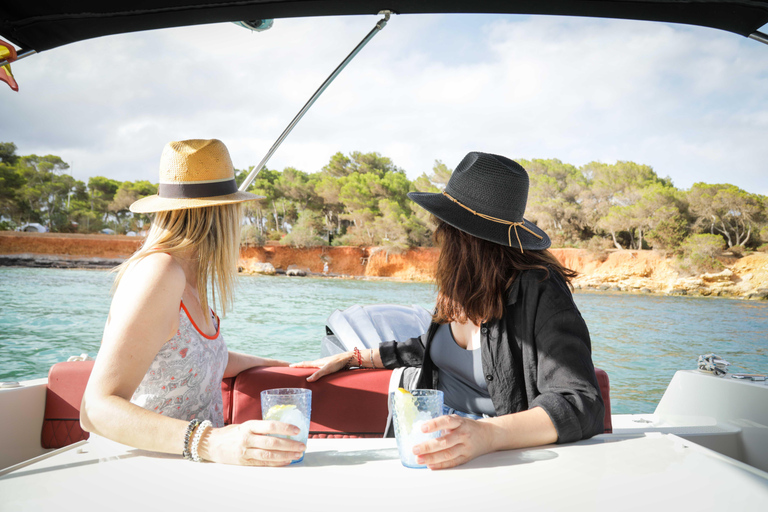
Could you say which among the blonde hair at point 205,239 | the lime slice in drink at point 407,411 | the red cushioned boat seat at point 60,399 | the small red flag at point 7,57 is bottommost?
the red cushioned boat seat at point 60,399

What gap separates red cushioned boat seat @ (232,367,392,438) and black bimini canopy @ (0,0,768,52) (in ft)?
3.32

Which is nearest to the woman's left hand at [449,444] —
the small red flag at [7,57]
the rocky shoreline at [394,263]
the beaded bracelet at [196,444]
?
the beaded bracelet at [196,444]

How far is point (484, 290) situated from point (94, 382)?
68 cm

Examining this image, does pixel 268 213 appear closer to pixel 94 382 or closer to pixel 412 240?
pixel 412 240

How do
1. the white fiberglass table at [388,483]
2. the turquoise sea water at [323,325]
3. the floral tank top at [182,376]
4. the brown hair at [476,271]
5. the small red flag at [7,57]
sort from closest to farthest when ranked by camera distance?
the white fiberglass table at [388,483]
the floral tank top at [182,376]
the brown hair at [476,271]
the small red flag at [7,57]
the turquoise sea water at [323,325]

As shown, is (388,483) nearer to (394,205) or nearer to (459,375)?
(459,375)

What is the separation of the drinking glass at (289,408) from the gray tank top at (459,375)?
46 centimetres

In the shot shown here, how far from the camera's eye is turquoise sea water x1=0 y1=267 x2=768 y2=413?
35.0 ft

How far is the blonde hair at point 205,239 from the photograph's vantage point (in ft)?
3.01

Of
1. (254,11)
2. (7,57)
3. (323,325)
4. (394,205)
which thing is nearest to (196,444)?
(7,57)

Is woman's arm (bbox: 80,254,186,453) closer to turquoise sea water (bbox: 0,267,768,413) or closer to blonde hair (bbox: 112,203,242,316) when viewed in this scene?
blonde hair (bbox: 112,203,242,316)

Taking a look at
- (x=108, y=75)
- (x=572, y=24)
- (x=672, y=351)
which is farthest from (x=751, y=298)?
(x=108, y=75)

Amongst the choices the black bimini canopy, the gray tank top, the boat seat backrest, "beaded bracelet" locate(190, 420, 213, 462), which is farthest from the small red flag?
the gray tank top

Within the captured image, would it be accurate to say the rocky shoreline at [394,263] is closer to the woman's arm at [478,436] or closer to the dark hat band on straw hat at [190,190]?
the dark hat band on straw hat at [190,190]
